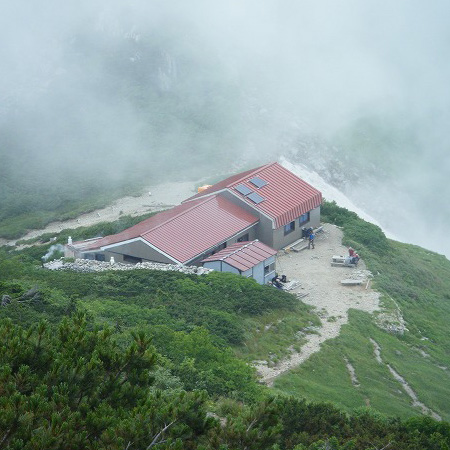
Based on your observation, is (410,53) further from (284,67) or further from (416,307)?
(416,307)

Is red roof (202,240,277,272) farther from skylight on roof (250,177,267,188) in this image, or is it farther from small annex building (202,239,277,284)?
skylight on roof (250,177,267,188)

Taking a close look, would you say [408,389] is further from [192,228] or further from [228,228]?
[192,228]

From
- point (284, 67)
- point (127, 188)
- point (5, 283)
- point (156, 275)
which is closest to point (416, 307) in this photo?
point (156, 275)

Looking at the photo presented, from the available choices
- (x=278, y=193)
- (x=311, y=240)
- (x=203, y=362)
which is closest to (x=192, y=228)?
(x=278, y=193)

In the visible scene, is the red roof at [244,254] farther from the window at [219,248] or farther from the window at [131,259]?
the window at [131,259]

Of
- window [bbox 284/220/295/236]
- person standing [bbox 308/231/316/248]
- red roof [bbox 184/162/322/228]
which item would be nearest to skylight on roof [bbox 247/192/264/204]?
red roof [bbox 184/162/322/228]

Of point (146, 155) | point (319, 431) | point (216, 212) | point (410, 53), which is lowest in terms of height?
point (319, 431)
